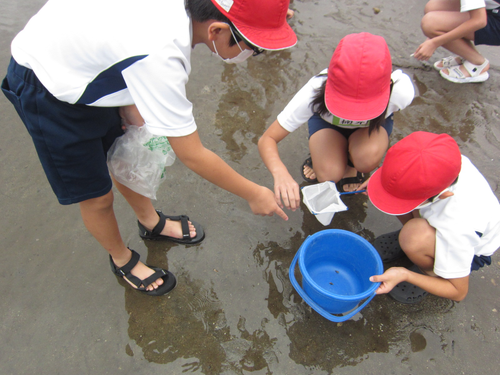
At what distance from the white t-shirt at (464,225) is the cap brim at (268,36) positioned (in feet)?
3.13

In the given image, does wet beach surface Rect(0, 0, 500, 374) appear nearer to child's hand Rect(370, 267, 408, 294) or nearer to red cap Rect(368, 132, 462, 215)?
child's hand Rect(370, 267, 408, 294)

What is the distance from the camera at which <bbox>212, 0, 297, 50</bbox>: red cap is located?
969mm

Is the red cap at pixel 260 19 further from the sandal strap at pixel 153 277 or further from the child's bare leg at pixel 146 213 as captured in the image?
the sandal strap at pixel 153 277

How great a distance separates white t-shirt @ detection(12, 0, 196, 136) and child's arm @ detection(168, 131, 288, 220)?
6cm

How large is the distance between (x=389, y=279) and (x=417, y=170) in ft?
1.50

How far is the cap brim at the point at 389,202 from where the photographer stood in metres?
1.31

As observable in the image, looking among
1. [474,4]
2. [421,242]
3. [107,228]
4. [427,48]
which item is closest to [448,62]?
[427,48]

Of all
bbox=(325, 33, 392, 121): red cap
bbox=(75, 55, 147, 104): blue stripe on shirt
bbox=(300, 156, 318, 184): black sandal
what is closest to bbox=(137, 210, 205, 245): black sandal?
bbox=(300, 156, 318, 184): black sandal

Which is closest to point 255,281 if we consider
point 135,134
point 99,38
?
point 135,134

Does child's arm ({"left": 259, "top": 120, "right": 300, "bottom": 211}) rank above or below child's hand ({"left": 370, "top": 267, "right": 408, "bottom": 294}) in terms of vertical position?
above

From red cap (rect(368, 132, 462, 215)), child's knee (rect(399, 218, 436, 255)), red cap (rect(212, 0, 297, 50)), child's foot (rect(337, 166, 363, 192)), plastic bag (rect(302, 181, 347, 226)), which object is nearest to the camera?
red cap (rect(212, 0, 297, 50))

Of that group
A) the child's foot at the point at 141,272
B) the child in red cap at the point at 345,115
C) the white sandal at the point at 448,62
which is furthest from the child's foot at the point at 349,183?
the white sandal at the point at 448,62

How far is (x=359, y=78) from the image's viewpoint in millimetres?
1292

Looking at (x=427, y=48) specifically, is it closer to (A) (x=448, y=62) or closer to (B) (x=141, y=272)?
(A) (x=448, y=62)
